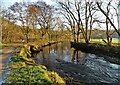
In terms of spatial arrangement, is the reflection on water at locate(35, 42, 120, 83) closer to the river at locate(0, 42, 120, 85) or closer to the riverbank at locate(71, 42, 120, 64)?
the river at locate(0, 42, 120, 85)

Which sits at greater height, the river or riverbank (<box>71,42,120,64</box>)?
riverbank (<box>71,42,120,64</box>)

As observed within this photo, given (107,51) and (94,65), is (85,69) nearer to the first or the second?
(94,65)

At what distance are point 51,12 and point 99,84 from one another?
110ft

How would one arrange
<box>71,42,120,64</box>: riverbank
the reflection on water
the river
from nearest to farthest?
1. the river
2. the reflection on water
3. <box>71,42,120,64</box>: riverbank

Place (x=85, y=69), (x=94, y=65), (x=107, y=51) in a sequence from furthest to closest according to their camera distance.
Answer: (x=107, y=51), (x=94, y=65), (x=85, y=69)

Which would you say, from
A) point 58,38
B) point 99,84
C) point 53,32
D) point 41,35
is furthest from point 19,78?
point 58,38

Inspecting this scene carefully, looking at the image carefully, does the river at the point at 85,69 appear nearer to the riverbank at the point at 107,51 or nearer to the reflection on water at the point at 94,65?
the reflection on water at the point at 94,65

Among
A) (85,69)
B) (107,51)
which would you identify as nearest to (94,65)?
(85,69)

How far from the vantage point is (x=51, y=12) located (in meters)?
41.1

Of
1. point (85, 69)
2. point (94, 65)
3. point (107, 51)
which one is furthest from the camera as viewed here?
point (107, 51)

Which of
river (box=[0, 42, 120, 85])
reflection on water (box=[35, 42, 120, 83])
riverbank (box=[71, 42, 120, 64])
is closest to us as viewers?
river (box=[0, 42, 120, 85])

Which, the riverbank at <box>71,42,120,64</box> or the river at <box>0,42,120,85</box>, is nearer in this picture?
the river at <box>0,42,120,85</box>

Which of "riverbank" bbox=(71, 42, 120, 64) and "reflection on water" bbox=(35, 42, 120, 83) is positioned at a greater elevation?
"riverbank" bbox=(71, 42, 120, 64)

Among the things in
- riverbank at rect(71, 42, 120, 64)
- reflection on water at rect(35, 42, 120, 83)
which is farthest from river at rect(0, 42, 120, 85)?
riverbank at rect(71, 42, 120, 64)
